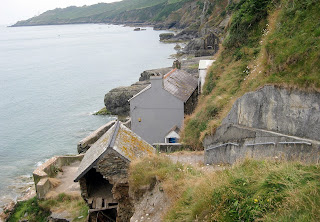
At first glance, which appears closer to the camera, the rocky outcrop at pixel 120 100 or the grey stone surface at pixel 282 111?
the grey stone surface at pixel 282 111

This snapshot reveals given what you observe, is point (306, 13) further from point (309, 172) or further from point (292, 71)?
point (309, 172)

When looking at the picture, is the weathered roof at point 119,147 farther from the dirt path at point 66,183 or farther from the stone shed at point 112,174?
→ the dirt path at point 66,183

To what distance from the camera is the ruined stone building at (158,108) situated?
77.7 feet

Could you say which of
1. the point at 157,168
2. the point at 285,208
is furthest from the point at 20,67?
the point at 285,208

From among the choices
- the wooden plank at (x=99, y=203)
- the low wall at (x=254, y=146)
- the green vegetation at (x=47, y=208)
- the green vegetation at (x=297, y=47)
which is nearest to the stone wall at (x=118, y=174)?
the wooden plank at (x=99, y=203)

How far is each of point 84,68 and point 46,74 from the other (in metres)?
10.0

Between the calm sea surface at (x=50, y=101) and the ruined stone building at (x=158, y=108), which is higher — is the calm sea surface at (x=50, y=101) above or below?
below

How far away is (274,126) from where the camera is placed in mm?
9914

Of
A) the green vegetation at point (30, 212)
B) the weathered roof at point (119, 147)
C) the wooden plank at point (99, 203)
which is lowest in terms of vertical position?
the green vegetation at point (30, 212)

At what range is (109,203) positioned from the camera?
497 inches

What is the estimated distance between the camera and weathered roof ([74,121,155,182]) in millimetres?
11383

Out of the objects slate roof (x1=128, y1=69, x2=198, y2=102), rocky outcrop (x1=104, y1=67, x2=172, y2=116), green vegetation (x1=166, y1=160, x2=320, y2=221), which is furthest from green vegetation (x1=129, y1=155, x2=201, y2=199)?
rocky outcrop (x1=104, y1=67, x2=172, y2=116)

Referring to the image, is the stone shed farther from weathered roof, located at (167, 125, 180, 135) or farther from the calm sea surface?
the calm sea surface

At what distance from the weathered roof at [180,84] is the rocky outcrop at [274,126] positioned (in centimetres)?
1167
